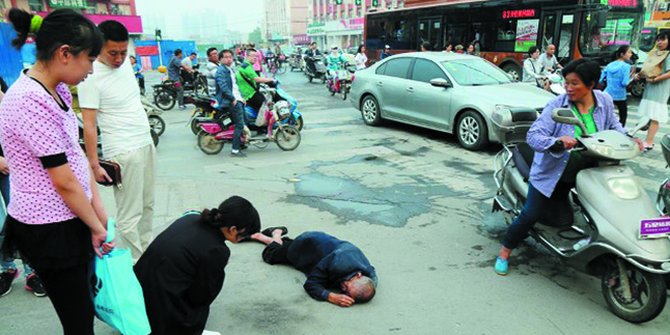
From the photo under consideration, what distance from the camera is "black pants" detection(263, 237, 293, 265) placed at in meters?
3.90

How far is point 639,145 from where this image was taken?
322 centimetres

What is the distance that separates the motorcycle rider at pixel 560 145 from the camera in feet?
10.7

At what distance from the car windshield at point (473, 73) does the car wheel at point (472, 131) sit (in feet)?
2.26

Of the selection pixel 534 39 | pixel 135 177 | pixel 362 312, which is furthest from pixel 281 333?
pixel 534 39

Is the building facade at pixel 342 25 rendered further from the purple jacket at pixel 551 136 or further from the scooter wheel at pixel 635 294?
the scooter wheel at pixel 635 294

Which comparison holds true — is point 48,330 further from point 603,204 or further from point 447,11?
point 447,11

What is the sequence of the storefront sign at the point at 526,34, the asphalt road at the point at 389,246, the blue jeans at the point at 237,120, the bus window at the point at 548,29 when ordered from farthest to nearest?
1. the storefront sign at the point at 526,34
2. the bus window at the point at 548,29
3. the blue jeans at the point at 237,120
4. the asphalt road at the point at 389,246

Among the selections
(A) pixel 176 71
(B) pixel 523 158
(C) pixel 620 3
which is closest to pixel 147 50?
(A) pixel 176 71

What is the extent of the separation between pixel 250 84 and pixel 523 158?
511 cm

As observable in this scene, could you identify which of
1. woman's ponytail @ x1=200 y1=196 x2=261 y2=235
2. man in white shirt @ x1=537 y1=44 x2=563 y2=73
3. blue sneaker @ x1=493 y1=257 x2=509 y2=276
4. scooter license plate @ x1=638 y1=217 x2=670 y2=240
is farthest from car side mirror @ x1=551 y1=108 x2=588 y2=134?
man in white shirt @ x1=537 y1=44 x2=563 y2=73

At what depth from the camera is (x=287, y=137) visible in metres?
7.98

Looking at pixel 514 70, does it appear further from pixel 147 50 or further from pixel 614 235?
pixel 147 50

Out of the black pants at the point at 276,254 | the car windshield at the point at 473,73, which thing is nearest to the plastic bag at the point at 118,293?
the black pants at the point at 276,254

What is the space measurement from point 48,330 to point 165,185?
3262 mm
